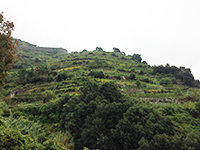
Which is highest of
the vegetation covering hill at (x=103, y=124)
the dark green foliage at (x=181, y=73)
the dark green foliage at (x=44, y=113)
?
the dark green foliage at (x=181, y=73)

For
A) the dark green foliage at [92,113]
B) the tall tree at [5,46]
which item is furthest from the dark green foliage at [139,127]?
the tall tree at [5,46]

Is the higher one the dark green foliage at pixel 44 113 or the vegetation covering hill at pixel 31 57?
the vegetation covering hill at pixel 31 57

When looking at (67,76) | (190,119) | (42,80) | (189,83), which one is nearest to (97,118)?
(190,119)

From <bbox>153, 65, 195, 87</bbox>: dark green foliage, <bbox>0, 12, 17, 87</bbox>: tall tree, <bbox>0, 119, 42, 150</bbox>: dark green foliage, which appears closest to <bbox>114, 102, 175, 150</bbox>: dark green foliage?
<bbox>0, 119, 42, 150</bbox>: dark green foliage

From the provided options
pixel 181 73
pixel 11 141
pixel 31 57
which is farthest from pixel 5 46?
→ pixel 31 57

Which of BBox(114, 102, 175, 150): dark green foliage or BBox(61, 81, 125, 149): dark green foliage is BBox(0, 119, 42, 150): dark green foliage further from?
BBox(114, 102, 175, 150): dark green foliage

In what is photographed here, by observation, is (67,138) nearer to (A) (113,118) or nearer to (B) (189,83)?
(A) (113,118)

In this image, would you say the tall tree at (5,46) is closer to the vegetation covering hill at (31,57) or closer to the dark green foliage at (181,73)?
the dark green foliage at (181,73)

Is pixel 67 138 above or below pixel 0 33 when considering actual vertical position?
below

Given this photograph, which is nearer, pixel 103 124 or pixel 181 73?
pixel 103 124

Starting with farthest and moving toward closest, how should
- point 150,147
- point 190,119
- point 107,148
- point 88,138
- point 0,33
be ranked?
point 190,119
point 88,138
point 107,148
point 150,147
point 0,33

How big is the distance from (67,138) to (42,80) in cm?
2874

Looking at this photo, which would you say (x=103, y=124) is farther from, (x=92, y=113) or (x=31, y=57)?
(x=31, y=57)

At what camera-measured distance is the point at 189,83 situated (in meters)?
38.6
